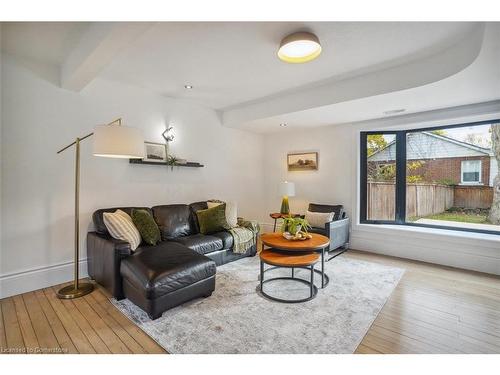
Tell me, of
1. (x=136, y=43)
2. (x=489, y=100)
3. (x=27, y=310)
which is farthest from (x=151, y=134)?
(x=489, y=100)

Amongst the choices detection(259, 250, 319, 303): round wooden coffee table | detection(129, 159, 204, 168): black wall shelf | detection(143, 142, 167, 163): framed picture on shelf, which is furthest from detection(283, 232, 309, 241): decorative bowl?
detection(143, 142, 167, 163): framed picture on shelf

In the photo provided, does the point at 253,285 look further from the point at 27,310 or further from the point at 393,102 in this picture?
the point at 393,102

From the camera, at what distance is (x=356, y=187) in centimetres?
448

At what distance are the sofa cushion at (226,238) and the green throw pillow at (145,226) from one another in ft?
2.88

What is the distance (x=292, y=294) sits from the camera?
2.66 meters

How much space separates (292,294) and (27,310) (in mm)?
2595

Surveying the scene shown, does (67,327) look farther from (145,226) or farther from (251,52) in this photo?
(251,52)

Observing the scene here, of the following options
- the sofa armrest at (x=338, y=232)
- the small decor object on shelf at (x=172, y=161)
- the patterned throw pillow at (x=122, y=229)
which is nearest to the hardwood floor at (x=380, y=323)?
the patterned throw pillow at (x=122, y=229)

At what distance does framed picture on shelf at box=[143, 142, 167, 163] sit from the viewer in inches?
147

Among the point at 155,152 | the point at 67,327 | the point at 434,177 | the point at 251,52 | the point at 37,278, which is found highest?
the point at 251,52

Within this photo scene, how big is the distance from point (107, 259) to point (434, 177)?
16.2ft

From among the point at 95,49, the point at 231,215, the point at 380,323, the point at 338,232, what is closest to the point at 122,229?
the point at 231,215

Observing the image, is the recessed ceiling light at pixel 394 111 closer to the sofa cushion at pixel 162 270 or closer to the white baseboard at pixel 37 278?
the sofa cushion at pixel 162 270
